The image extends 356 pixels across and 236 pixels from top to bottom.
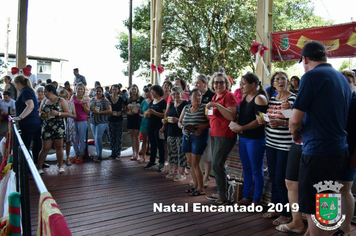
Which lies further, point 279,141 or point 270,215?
point 270,215

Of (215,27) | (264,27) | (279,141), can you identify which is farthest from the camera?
(215,27)

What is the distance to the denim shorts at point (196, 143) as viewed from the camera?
449 centimetres

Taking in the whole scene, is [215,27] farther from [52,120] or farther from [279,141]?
[279,141]

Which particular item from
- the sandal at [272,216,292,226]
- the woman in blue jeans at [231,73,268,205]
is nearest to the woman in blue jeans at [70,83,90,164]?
the woman in blue jeans at [231,73,268,205]

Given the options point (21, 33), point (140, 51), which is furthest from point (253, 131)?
point (140, 51)

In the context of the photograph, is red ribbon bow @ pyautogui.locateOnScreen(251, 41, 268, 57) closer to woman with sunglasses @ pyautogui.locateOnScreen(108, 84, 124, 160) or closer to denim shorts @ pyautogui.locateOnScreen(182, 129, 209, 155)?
woman with sunglasses @ pyautogui.locateOnScreen(108, 84, 124, 160)

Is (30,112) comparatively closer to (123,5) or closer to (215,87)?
(215,87)

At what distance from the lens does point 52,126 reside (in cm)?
559

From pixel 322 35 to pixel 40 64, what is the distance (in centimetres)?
3416

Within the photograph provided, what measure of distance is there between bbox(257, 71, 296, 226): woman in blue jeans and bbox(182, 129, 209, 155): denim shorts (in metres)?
1.08

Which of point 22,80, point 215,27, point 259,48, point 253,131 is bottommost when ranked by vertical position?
point 253,131

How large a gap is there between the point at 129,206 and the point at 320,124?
2817mm

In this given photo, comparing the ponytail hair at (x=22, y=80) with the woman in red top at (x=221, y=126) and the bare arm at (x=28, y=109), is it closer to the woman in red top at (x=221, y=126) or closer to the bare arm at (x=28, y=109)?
the bare arm at (x=28, y=109)

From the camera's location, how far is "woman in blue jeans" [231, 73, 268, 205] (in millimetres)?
3832
